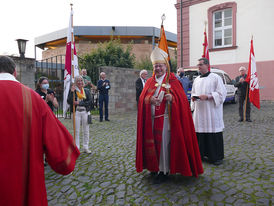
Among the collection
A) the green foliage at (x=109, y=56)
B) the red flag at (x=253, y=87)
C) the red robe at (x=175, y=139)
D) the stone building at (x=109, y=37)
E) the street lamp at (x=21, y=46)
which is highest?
the stone building at (x=109, y=37)

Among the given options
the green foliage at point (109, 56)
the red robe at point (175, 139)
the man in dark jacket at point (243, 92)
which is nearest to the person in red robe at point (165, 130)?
the red robe at point (175, 139)

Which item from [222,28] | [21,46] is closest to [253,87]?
[222,28]

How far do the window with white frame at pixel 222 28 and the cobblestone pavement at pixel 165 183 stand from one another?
37.4 ft

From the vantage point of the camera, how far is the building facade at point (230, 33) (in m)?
14.2

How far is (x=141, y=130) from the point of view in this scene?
383cm

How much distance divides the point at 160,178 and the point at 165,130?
2.49ft

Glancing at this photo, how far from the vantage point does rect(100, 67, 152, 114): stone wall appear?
A: 39.2 feet

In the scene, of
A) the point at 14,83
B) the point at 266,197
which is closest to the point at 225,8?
the point at 266,197

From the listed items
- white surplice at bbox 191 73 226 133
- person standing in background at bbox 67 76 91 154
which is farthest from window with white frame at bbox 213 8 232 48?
person standing in background at bbox 67 76 91 154

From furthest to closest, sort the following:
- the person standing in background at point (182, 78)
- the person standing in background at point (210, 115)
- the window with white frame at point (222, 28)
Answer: the window with white frame at point (222, 28) → the person standing in background at point (182, 78) → the person standing in background at point (210, 115)

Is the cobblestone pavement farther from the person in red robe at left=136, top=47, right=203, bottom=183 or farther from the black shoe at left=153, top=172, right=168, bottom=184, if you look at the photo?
the person in red robe at left=136, top=47, right=203, bottom=183

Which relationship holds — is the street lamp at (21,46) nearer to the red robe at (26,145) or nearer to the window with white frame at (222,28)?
the red robe at (26,145)

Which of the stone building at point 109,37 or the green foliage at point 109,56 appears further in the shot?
the stone building at point 109,37

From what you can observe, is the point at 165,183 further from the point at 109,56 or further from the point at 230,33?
the point at 109,56
